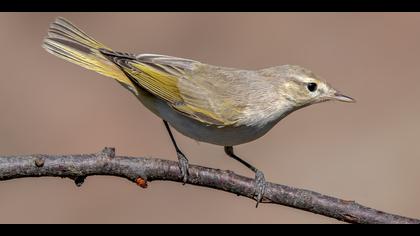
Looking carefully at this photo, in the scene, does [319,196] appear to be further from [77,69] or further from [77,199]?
[77,69]

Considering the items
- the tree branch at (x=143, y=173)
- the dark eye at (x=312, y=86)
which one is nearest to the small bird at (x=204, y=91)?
the dark eye at (x=312, y=86)

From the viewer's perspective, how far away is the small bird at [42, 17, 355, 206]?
552 cm

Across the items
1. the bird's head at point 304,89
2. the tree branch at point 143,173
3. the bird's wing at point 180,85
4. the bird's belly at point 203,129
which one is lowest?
the tree branch at point 143,173

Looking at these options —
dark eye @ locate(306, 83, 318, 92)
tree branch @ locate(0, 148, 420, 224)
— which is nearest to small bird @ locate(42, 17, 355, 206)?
dark eye @ locate(306, 83, 318, 92)

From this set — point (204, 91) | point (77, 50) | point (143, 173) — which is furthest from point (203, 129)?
point (143, 173)

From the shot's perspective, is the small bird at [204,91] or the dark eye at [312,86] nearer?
the small bird at [204,91]

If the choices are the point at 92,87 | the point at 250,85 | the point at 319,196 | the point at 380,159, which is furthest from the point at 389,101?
the point at 319,196

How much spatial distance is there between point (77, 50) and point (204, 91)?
107cm

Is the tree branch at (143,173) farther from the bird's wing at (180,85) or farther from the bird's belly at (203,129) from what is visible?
the bird's wing at (180,85)

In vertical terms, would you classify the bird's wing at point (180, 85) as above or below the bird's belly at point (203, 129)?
above

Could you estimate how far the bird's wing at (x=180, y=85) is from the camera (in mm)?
5551

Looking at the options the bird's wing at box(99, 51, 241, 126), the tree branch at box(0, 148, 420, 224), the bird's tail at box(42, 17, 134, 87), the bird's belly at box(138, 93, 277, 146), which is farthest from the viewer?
the bird's tail at box(42, 17, 134, 87)

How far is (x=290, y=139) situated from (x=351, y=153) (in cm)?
Answer: 91

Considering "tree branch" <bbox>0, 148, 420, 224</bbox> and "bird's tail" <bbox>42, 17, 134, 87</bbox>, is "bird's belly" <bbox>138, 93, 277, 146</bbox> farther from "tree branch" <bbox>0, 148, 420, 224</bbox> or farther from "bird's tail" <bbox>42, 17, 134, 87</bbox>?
"tree branch" <bbox>0, 148, 420, 224</bbox>
